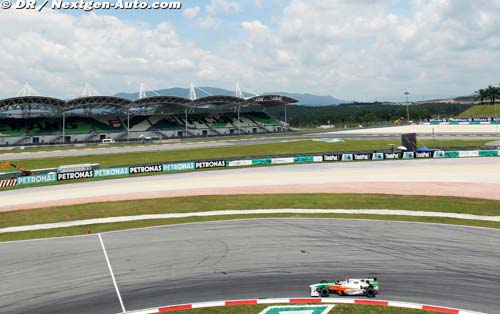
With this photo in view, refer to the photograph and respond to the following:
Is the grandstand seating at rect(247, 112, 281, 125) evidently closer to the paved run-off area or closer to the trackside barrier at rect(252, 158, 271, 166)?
the trackside barrier at rect(252, 158, 271, 166)

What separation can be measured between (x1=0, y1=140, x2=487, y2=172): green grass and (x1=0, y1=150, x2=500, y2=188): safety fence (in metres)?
7.99

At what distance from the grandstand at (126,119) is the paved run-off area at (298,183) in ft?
171

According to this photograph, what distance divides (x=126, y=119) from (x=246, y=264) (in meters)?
100

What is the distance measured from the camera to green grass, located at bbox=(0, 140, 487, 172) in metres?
63.3

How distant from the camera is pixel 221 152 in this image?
2876 inches

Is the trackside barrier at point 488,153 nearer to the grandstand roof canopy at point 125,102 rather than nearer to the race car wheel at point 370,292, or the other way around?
the race car wheel at point 370,292

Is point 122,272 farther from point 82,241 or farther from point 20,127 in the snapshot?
point 20,127

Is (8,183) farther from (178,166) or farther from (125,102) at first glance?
(125,102)

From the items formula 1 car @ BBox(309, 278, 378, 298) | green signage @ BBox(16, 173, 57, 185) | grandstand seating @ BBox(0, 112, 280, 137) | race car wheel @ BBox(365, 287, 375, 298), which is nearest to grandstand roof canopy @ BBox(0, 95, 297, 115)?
grandstand seating @ BBox(0, 112, 280, 137)

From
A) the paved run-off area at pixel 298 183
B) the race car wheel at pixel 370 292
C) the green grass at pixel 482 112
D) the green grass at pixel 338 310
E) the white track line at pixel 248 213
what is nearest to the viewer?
the green grass at pixel 338 310

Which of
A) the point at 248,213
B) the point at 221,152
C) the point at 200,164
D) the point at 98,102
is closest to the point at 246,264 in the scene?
the point at 248,213

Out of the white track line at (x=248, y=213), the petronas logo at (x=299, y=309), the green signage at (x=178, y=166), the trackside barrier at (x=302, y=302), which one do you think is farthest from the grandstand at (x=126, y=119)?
the petronas logo at (x=299, y=309)

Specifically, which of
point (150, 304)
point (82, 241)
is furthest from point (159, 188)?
point (150, 304)

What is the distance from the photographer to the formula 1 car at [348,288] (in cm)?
1603
